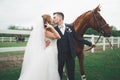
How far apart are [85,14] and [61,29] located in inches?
76.7

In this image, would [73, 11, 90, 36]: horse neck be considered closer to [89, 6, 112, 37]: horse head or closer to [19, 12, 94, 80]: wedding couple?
[89, 6, 112, 37]: horse head

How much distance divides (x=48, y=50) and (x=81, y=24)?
1982 millimetres

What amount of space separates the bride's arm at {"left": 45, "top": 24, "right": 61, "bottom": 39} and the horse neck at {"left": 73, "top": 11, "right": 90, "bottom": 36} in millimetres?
1708

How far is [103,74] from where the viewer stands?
8180mm

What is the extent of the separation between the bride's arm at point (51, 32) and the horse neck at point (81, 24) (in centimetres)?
171

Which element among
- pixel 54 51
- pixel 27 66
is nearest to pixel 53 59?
pixel 54 51

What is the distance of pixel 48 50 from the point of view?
532 cm

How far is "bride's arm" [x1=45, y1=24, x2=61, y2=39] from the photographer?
5.20 m

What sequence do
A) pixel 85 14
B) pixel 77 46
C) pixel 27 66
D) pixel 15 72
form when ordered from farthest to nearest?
pixel 15 72
pixel 85 14
pixel 77 46
pixel 27 66

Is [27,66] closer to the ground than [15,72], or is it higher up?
higher up

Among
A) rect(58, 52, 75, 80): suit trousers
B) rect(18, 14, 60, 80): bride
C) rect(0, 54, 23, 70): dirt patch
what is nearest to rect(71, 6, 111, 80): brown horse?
rect(58, 52, 75, 80): suit trousers

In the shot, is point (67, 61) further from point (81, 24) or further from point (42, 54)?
point (81, 24)

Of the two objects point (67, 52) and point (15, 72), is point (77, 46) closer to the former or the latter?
point (67, 52)

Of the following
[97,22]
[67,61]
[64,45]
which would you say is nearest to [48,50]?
[64,45]
